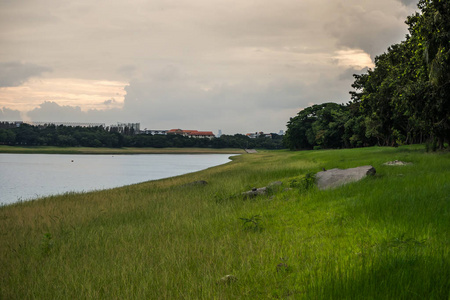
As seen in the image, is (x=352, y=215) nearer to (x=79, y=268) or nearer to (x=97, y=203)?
(x=79, y=268)

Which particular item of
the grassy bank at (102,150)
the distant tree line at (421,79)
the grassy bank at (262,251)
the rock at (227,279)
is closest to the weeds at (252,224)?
the grassy bank at (262,251)

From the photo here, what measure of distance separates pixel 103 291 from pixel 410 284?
5.37 meters

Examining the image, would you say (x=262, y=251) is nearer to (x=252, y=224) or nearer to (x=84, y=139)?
(x=252, y=224)

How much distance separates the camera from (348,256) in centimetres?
616

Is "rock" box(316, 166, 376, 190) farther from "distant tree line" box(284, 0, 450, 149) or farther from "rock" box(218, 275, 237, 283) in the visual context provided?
"rock" box(218, 275, 237, 283)

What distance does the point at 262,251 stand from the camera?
738 centimetres

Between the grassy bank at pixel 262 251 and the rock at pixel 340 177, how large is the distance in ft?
2.93

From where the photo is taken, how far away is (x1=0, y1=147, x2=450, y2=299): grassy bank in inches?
212

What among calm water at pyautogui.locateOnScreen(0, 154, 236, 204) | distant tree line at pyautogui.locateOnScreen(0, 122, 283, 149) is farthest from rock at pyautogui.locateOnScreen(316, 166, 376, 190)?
distant tree line at pyautogui.locateOnScreen(0, 122, 283, 149)

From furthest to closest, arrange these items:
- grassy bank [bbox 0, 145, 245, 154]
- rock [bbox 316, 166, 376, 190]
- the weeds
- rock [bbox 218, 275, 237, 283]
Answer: grassy bank [bbox 0, 145, 245, 154]
rock [bbox 316, 166, 376, 190]
the weeds
rock [bbox 218, 275, 237, 283]

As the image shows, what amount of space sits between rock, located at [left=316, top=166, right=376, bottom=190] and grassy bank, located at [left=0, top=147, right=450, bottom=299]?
894mm

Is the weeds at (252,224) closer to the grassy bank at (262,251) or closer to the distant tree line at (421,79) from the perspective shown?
the grassy bank at (262,251)

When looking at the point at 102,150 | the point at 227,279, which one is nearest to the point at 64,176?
the point at 227,279

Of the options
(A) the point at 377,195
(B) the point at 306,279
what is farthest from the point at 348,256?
(A) the point at 377,195
